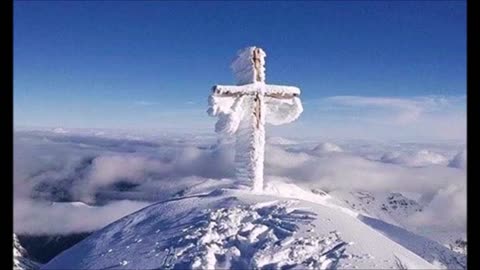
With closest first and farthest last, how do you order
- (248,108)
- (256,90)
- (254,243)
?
(254,243), (256,90), (248,108)

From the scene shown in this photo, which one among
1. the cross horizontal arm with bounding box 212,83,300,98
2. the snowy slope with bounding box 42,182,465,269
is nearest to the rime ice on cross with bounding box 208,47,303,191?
the cross horizontal arm with bounding box 212,83,300,98

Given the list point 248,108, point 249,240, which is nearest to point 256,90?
point 248,108

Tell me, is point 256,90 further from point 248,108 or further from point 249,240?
point 249,240

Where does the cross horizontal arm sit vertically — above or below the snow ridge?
above

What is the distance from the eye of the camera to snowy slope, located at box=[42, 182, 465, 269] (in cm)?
630

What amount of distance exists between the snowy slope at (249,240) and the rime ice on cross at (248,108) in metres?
0.55

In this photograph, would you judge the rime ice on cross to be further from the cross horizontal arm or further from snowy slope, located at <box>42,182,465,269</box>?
snowy slope, located at <box>42,182,465,269</box>

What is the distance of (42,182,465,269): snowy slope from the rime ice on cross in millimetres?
546

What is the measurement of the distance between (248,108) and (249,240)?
261 cm

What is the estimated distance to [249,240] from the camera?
21.5ft

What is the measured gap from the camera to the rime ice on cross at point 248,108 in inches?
324

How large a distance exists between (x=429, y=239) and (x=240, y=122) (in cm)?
337
